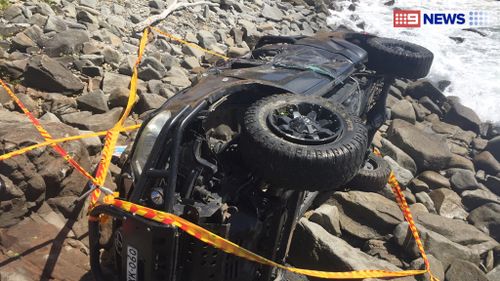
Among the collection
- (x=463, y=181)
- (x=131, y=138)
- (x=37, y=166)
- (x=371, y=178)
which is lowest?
(x=463, y=181)

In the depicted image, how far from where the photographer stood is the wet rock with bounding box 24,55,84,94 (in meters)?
5.68

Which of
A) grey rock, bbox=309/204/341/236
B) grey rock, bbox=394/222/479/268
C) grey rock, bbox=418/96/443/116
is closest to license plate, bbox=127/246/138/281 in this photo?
grey rock, bbox=309/204/341/236

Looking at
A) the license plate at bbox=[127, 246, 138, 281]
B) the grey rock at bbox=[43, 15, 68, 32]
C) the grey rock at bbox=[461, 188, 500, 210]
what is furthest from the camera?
the grey rock at bbox=[43, 15, 68, 32]

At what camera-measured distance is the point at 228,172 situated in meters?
3.40

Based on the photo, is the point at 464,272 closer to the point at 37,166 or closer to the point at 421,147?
the point at 421,147

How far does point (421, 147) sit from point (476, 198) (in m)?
1.17

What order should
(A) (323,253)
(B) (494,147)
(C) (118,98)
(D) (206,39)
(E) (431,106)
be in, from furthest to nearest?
1. (E) (431,106)
2. (D) (206,39)
3. (B) (494,147)
4. (C) (118,98)
5. (A) (323,253)

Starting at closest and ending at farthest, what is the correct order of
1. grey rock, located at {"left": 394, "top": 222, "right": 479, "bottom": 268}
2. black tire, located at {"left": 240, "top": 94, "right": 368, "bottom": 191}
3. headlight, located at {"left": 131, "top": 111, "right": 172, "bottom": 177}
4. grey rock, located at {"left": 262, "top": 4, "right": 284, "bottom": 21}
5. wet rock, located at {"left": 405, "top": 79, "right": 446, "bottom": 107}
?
black tire, located at {"left": 240, "top": 94, "right": 368, "bottom": 191} < headlight, located at {"left": 131, "top": 111, "right": 172, "bottom": 177} < grey rock, located at {"left": 394, "top": 222, "right": 479, "bottom": 268} < wet rock, located at {"left": 405, "top": 79, "right": 446, "bottom": 107} < grey rock, located at {"left": 262, "top": 4, "right": 284, "bottom": 21}

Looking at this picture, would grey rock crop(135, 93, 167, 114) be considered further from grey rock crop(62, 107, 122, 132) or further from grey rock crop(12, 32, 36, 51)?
grey rock crop(12, 32, 36, 51)

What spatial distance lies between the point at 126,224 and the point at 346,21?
15814 mm

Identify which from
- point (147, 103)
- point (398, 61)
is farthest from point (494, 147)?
point (147, 103)

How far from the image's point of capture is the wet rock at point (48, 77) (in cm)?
568

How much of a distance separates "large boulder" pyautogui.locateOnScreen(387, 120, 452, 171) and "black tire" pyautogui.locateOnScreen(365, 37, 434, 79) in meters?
1.66

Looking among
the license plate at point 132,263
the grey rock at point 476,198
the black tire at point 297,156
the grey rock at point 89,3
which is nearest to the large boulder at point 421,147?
the grey rock at point 476,198
